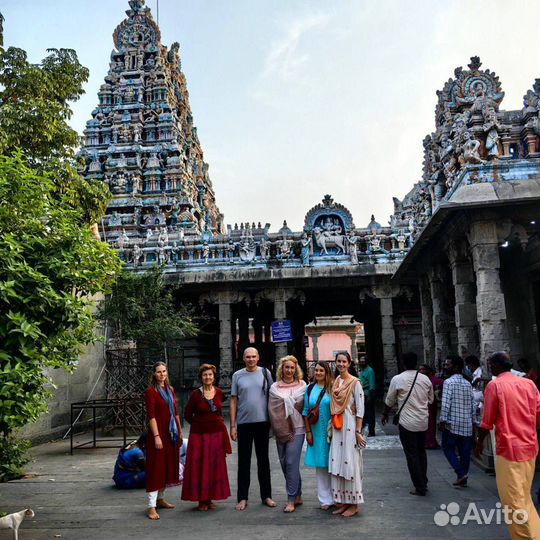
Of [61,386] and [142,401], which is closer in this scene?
[142,401]

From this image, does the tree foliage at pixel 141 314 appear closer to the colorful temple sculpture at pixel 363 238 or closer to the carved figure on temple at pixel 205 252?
the colorful temple sculpture at pixel 363 238

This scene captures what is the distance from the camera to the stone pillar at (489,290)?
773 centimetres

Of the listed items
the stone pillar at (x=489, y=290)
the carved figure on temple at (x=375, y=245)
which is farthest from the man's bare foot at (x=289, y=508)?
the carved figure on temple at (x=375, y=245)

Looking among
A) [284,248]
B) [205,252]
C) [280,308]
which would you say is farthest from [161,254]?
[280,308]

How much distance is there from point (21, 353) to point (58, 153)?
28.7 ft

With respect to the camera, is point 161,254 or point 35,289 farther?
point 161,254

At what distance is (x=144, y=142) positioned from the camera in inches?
1284

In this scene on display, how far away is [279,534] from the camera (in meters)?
4.70

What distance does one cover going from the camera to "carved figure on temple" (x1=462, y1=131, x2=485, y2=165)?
26.8 ft

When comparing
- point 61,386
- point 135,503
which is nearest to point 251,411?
point 135,503

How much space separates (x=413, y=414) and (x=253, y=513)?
2114 mm

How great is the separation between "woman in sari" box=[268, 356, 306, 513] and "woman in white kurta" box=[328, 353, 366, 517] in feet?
1.30

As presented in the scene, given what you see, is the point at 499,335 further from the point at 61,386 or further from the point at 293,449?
the point at 61,386

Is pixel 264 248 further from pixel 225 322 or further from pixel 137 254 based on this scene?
pixel 137 254
